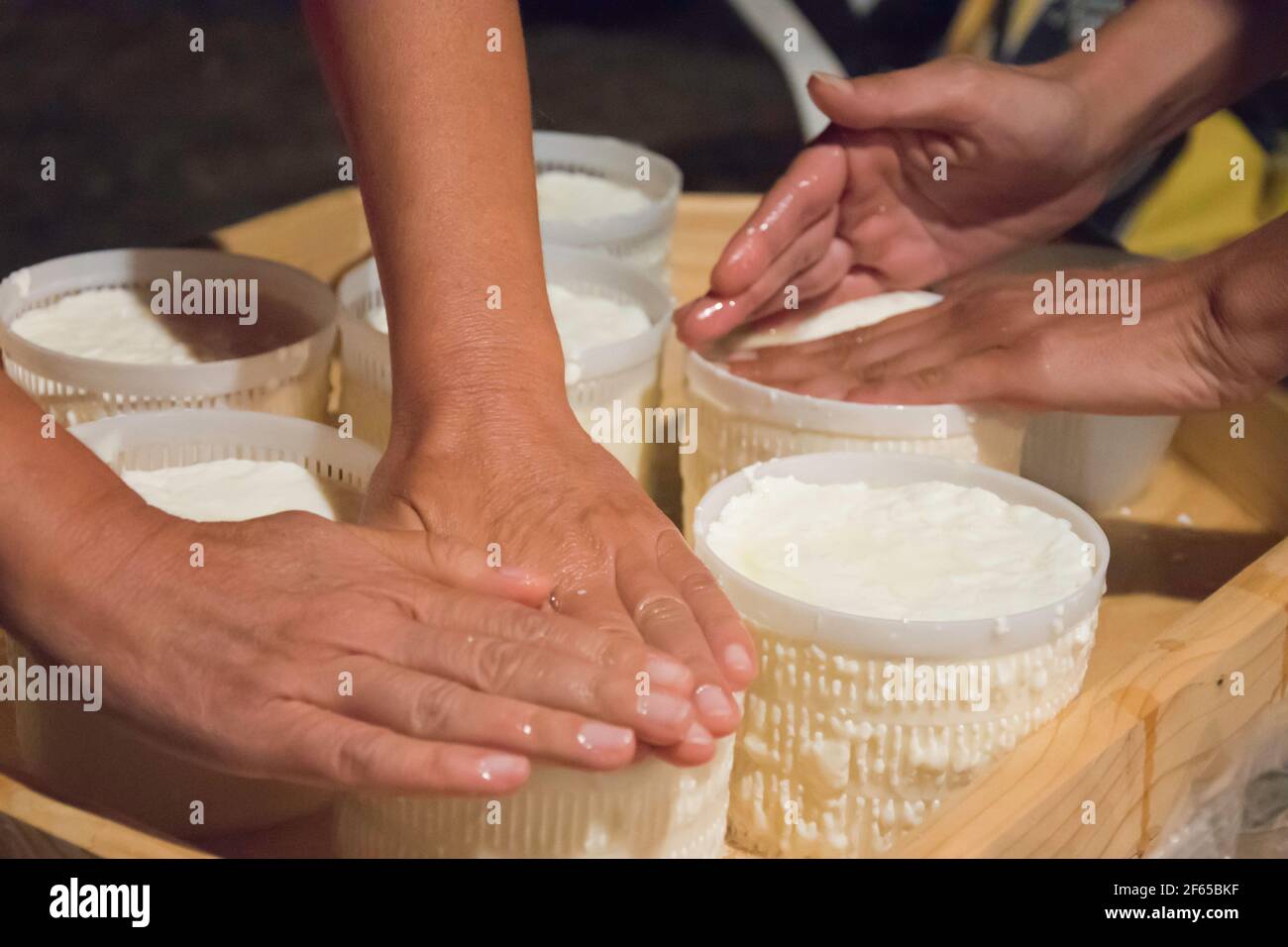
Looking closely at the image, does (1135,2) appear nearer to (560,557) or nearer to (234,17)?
(560,557)

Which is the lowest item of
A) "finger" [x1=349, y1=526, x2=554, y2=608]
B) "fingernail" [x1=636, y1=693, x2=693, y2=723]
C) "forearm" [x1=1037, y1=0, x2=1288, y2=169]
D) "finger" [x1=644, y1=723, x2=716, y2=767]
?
"finger" [x1=644, y1=723, x2=716, y2=767]

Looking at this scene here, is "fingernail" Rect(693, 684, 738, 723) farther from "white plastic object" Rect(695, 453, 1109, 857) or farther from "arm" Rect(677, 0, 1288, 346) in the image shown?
"arm" Rect(677, 0, 1288, 346)

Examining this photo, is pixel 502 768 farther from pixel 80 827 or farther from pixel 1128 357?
pixel 1128 357

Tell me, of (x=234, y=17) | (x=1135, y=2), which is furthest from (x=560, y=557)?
(x=234, y=17)

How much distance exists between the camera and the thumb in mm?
1018

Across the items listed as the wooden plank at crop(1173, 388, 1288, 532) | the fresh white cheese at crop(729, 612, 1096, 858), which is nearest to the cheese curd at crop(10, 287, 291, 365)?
the fresh white cheese at crop(729, 612, 1096, 858)

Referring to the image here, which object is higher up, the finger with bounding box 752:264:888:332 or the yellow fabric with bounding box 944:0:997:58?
the yellow fabric with bounding box 944:0:997:58

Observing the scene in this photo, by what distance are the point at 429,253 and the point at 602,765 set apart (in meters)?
0.35

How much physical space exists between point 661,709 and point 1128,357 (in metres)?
0.46

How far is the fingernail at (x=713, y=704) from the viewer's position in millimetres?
589

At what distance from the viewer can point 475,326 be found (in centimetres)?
79

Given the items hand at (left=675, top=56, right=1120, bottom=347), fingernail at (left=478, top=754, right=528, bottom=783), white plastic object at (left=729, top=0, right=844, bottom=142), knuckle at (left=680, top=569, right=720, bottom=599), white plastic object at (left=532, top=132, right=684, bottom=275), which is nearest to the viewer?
fingernail at (left=478, top=754, right=528, bottom=783)

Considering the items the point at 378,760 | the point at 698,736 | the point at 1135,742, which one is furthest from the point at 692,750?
the point at 1135,742

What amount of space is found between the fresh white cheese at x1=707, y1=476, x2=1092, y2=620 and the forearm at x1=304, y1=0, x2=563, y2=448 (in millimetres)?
138
